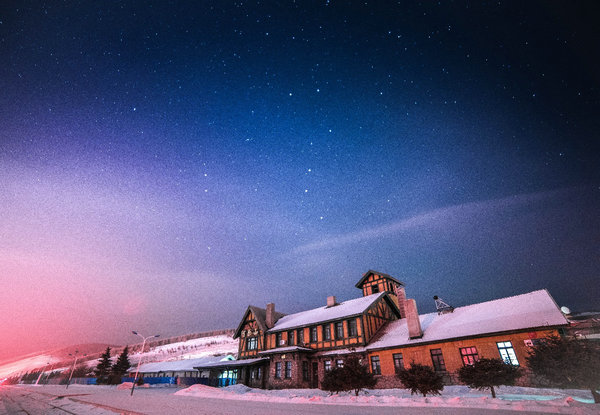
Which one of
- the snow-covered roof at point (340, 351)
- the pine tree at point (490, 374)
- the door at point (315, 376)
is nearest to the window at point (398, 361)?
the snow-covered roof at point (340, 351)

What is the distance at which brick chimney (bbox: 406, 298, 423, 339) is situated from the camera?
81.9ft

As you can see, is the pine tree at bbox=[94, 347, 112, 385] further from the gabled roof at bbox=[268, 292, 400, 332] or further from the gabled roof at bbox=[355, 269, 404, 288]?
the gabled roof at bbox=[355, 269, 404, 288]

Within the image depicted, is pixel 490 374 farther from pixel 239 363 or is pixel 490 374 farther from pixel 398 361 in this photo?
pixel 239 363

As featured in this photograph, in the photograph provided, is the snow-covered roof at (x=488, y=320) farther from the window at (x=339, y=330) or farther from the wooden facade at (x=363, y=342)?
the window at (x=339, y=330)

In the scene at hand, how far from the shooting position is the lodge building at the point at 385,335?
20672 millimetres

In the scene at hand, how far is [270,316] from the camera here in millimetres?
40594

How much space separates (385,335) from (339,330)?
16.7ft

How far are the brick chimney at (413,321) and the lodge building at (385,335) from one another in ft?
0.27

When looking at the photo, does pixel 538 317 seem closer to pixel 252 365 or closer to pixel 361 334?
pixel 361 334

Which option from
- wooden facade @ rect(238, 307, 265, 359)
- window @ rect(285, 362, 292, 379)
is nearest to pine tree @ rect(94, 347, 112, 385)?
wooden facade @ rect(238, 307, 265, 359)

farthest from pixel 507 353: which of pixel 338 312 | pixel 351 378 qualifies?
pixel 338 312

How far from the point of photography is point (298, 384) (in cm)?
2988

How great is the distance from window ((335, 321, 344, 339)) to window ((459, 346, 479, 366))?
1222cm

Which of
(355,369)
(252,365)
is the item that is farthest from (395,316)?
(252,365)
